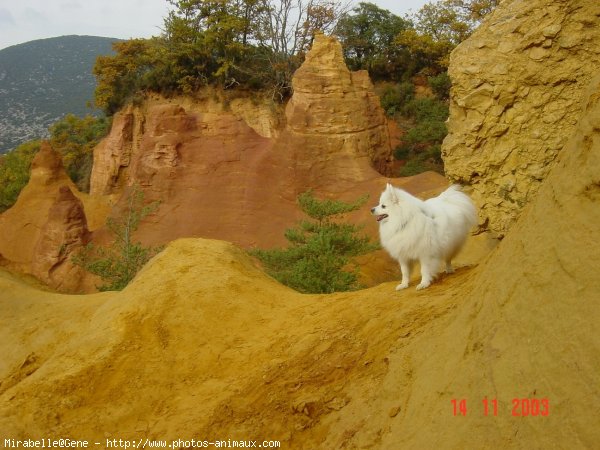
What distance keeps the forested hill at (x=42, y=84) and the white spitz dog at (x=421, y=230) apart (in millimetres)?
64762

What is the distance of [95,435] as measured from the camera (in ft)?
17.5

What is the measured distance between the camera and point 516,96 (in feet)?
22.7

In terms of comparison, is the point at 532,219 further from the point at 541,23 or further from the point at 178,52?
the point at 178,52

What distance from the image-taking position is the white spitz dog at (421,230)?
5969 millimetres

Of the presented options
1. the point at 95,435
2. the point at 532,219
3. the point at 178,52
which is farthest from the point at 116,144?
the point at 532,219

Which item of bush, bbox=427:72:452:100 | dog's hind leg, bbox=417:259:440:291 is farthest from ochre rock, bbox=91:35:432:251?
dog's hind leg, bbox=417:259:440:291

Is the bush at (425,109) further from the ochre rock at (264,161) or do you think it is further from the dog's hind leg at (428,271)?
the dog's hind leg at (428,271)

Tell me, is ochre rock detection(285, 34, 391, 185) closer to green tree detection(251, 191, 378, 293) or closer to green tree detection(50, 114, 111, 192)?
green tree detection(251, 191, 378, 293)

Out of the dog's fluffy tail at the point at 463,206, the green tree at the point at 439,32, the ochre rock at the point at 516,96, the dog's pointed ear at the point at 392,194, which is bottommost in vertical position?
the dog's fluffy tail at the point at 463,206

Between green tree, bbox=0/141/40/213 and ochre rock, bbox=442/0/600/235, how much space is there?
3179 centimetres

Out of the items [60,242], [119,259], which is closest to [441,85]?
[119,259]

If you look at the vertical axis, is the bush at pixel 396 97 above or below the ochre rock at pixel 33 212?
above

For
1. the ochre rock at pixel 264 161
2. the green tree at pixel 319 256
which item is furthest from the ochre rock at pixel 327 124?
the green tree at pixel 319 256

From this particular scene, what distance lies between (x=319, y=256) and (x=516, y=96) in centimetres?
819
